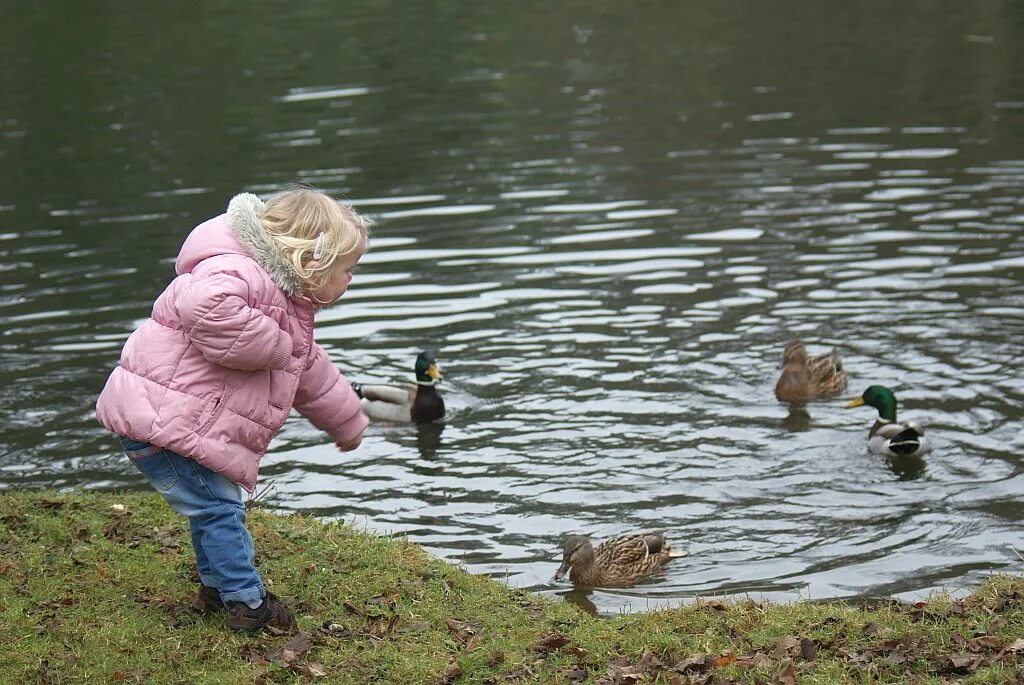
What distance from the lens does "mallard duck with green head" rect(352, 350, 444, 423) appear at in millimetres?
13266

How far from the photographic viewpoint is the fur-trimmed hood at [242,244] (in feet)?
22.8

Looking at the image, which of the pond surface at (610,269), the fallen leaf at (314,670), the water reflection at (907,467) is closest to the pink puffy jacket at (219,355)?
the fallen leaf at (314,670)

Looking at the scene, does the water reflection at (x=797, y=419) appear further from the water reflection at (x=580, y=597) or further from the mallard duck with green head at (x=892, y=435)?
the water reflection at (x=580, y=597)

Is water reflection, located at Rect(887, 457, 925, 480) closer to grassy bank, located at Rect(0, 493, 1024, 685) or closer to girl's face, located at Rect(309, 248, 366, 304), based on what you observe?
grassy bank, located at Rect(0, 493, 1024, 685)

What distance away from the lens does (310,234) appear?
704cm

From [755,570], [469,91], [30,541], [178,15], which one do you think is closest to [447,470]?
[755,570]

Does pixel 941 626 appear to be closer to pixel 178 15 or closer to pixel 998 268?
pixel 998 268

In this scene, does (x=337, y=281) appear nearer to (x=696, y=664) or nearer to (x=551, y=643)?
(x=551, y=643)

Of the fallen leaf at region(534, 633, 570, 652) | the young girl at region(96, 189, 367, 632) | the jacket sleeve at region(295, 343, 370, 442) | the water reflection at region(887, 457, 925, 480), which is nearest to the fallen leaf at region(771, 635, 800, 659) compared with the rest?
the fallen leaf at region(534, 633, 570, 652)

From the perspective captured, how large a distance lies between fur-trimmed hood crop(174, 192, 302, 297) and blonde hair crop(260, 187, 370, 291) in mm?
43

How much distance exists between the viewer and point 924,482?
37.4 ft

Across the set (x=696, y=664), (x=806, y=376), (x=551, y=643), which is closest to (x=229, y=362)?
(x=551, y=643)

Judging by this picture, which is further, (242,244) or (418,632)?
(418,632)

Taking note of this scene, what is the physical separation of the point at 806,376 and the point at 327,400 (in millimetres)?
6710
